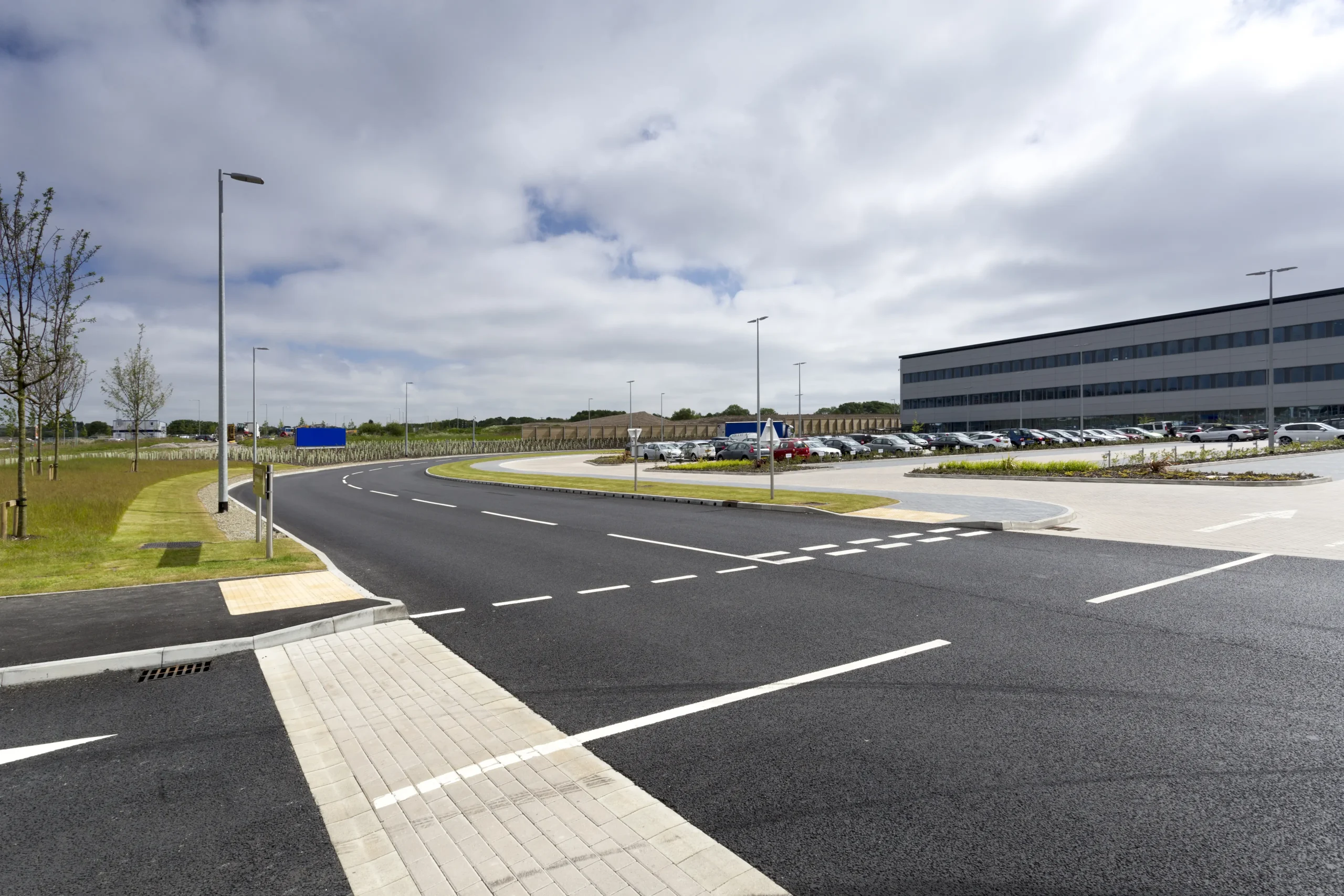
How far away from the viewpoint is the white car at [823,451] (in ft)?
132

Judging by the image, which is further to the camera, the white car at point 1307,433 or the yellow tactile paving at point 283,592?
the white car at point 1307,433

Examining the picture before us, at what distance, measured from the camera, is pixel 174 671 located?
5.64 meters

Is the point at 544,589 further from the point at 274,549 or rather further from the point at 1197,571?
the point at 1197,571

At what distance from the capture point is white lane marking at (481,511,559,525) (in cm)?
1560

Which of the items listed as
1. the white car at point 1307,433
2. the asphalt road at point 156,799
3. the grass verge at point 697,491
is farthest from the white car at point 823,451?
the asphalt road at point 156,799

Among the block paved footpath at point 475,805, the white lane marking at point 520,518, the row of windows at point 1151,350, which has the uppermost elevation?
the row of windows at point 1151,350

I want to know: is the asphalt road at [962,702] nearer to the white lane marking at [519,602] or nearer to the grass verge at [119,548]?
the white lane marking at [519,602]

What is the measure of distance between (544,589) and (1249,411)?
258 feet

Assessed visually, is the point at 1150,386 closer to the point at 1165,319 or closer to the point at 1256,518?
the point at 1165,319

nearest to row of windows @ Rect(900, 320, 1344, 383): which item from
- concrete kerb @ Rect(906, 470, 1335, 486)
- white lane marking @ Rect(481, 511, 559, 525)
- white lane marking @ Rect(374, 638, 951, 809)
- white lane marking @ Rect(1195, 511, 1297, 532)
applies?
concrete kerb @ Rect(906, 470, 1335, 486)

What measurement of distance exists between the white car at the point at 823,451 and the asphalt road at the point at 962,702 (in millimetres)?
29703

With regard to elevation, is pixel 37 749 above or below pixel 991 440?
below

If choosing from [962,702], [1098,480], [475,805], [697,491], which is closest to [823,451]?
[1098,480]

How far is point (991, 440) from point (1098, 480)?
27.3 meters
